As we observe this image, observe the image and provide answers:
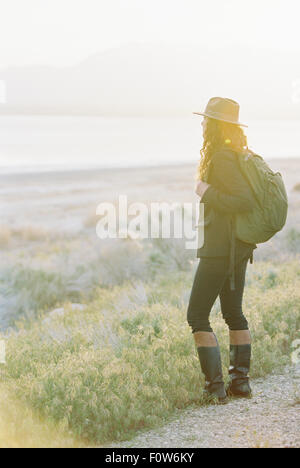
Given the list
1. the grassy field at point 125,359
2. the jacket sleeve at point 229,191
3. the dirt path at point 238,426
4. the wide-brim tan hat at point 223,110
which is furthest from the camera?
the grassy field at point 125,359

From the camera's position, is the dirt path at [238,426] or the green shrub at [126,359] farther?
the green shrub at [126,359]

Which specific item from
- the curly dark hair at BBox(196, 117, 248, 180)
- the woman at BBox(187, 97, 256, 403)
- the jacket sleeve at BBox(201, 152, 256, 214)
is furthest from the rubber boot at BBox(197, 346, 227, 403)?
the curly dark hair at BBox(196, 117, 248, 180)

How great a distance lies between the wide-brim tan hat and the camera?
430 centimetres

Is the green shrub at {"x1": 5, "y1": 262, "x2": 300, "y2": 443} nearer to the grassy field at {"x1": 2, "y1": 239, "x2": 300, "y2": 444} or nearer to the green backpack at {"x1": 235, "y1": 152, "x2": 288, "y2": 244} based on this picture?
the grassy field at {"x1": 2, "y1": 239, "x2": 300, "y2": 444}

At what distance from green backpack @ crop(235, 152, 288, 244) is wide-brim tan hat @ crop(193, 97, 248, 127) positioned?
0.88 ft

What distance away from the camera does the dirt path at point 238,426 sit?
13.1 ft

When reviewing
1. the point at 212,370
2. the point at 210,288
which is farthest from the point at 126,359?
the point at 210,288

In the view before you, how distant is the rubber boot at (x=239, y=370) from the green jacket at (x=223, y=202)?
780mm

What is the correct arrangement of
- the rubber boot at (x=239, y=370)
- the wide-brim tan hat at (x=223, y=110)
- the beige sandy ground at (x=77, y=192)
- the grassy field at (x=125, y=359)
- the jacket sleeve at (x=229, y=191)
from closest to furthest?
the jacket sleeve at (x=229, y=191), the wide-brim tan hat at (x=223, y=110), the grassy field at (x=125, y=359), the rubber boot at (x=239, y=370), the beige sandy ground at (x=77, y=192)

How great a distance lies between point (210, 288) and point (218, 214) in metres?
0.51

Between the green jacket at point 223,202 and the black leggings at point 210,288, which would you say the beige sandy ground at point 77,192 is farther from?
the green jacket at point 223,202

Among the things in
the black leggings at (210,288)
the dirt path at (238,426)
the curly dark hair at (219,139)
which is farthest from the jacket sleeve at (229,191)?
the dirt path at (238,426)

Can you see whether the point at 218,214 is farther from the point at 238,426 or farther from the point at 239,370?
the point at 238,426

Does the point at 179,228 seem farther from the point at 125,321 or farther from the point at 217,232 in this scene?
the point at 217,232
